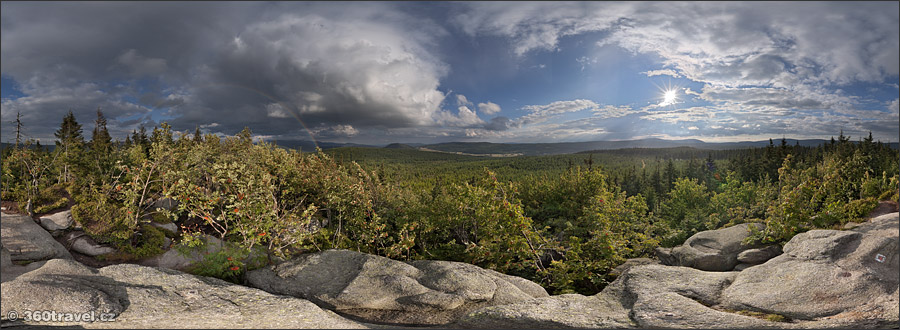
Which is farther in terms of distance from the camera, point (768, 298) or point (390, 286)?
point (390, 286)

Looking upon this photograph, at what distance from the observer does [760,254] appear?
10.1 meters

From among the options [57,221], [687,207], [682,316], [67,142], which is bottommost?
[687,207]

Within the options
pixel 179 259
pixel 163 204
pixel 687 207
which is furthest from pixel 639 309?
pixel 687 207

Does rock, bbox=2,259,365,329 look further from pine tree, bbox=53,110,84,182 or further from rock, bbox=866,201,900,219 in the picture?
rock, bbox=866,201,900,219

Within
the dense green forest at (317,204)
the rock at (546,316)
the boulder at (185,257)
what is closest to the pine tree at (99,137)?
the dense green forest at (317,204)

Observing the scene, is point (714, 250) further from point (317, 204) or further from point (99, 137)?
point (99, 137)

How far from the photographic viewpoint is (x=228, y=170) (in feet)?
33.1

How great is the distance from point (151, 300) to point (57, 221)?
304 inches

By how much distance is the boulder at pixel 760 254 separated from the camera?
33.1 feet

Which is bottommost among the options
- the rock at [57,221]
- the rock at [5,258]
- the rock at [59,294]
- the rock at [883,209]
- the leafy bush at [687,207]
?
the leafy bush at [687,207]

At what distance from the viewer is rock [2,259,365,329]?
5555mm

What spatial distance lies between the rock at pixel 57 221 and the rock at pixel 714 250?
65.4ft

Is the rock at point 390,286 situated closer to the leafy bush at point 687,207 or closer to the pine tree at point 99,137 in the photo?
the pine tree at point 99,137

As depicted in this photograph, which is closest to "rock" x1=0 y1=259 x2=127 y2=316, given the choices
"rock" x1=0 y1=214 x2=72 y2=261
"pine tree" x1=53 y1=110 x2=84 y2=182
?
"rock" x1=0 y1=214 x2=72 y2=261
